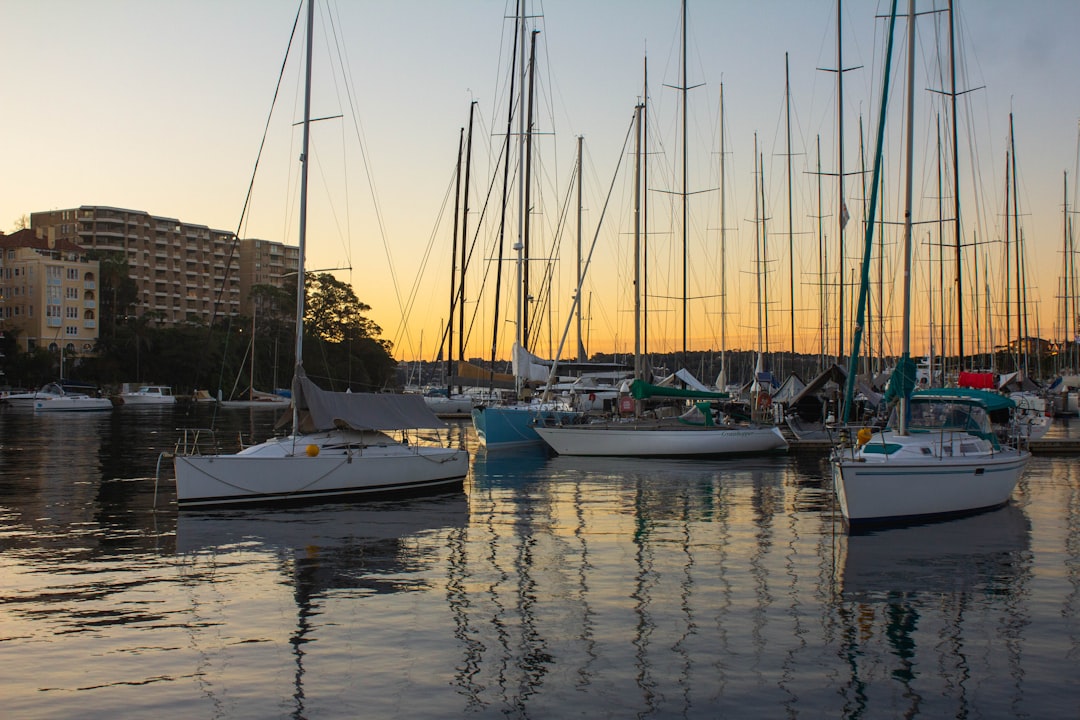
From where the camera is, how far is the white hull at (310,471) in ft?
70.0

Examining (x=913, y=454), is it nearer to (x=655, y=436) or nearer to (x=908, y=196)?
(x=908, y=196)

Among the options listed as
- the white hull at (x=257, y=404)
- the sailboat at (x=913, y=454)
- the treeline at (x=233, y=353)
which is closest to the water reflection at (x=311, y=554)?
the sailboat at (x=913, y=454)

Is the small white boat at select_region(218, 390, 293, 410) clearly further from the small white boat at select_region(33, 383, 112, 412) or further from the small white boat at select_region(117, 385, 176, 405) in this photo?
the small white boat at select_region(33, 383, 112, 412)

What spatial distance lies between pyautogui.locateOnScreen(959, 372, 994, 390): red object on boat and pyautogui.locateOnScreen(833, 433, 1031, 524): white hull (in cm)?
2094

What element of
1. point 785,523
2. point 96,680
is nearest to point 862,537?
point 785,523

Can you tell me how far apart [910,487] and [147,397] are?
93726 millimetres

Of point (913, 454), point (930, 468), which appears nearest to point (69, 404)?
point (913, 454)

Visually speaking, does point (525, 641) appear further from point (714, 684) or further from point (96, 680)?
point (96, 680)

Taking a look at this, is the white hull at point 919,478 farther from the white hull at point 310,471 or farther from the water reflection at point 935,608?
the white hull at point 310,471

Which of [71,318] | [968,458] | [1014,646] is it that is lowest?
[1014,646]

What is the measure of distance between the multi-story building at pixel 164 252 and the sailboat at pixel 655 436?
143 m

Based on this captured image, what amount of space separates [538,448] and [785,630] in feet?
92.7

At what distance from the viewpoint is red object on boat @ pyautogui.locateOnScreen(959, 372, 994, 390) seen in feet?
139

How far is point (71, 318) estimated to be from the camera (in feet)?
409
